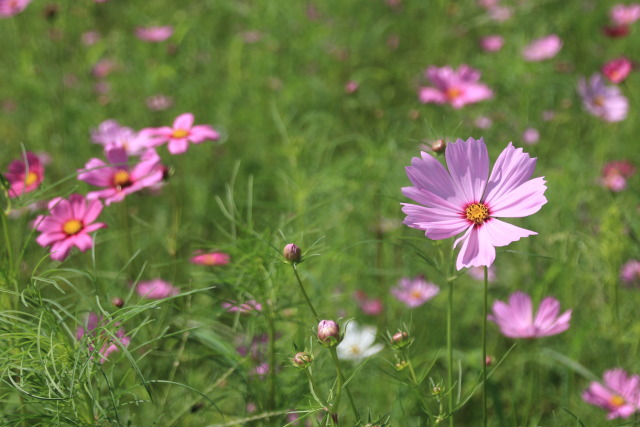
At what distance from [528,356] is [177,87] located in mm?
1496

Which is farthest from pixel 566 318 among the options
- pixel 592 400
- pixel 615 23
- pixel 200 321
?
pixel 615 23

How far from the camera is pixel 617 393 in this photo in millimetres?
1131

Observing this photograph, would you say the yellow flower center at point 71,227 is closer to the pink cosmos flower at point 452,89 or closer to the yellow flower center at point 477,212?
the yellow flower center at point 477,212

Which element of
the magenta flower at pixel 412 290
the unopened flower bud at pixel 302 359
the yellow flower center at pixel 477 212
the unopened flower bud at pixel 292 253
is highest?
the yellow flower center at pixel 477 212

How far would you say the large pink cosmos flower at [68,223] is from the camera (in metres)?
0.96

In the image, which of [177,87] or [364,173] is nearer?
[364,173]

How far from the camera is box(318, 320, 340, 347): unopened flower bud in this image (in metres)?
0.70

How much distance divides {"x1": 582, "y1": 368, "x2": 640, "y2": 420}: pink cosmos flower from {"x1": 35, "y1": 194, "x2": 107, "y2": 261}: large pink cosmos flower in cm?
88

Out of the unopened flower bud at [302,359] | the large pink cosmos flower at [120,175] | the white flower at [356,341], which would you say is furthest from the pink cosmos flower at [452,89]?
the unopened flower bud at [302,359]

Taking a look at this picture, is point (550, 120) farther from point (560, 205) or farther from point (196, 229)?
point (196, 229)

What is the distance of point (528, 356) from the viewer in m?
1.34

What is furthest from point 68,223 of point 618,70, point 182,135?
point 618,70

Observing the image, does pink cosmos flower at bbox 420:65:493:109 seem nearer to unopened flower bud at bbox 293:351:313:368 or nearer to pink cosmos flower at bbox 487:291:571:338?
pink cosmos flower at bbox 487:291:571:338

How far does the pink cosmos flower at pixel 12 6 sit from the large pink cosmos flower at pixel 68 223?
48.8 inches
